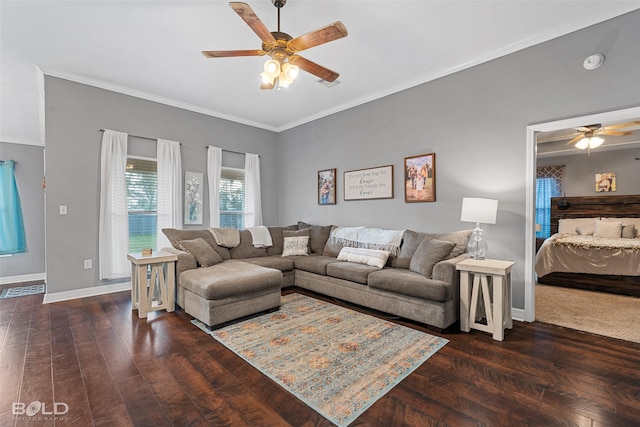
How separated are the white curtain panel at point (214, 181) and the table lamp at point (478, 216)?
154 inches

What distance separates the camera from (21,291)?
4.36 meters

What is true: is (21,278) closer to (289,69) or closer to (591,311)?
(289,69)

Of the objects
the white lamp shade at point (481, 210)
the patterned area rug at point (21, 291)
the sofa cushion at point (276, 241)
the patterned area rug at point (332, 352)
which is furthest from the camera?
the sofa cushion at point (276, 241)

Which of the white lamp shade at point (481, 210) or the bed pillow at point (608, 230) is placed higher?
the white lamp shade at point (481, 210)

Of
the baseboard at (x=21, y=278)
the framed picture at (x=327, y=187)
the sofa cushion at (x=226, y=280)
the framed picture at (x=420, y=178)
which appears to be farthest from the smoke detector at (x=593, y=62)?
the baseboard at (x=21, y=278)

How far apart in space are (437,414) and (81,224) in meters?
4.61

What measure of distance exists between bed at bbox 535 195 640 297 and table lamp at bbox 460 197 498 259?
7.83 feet

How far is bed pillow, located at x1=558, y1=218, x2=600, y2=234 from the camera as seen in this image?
5.96m

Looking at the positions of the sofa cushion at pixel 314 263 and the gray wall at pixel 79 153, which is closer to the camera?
the gray wall at pixel 79 153

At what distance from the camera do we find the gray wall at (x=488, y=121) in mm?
2670

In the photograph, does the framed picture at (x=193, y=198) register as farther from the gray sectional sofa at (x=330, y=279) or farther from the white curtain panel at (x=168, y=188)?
the gray sectional sofa at (x=330, y=279)

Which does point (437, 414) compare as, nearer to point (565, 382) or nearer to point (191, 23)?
point (565, 382)

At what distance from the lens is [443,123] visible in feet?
12.2

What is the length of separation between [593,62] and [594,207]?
4.94 meters
